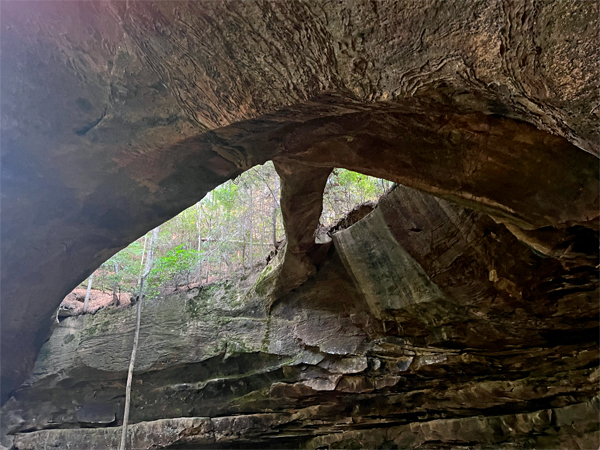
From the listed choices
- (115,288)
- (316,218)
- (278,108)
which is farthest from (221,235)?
(278,108)

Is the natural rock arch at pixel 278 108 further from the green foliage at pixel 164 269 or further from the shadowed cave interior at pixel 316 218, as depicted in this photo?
the green foliage at pixel 164 269

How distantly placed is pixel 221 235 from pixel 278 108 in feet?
28.4

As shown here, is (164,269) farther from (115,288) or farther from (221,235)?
(221,235)

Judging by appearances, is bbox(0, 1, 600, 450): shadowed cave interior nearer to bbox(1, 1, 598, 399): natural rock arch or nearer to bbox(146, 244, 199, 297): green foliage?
bbox(1, 1, 598, 399): natural rock arch

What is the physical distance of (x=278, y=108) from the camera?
2.28 m

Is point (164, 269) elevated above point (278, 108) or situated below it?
above

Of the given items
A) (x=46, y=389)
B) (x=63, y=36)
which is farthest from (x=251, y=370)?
(x=63, y=36)

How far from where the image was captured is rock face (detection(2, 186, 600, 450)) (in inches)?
168

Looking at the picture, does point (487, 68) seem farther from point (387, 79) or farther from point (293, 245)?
point (293, 245)

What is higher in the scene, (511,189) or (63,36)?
(63,36)

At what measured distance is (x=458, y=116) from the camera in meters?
2.60

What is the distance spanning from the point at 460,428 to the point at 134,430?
530cm

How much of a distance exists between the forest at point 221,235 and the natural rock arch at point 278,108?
2.59 m

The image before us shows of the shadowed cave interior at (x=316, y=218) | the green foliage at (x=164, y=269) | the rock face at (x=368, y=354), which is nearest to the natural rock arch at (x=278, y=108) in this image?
the shadowed cave interior at (x=316, y=218)
